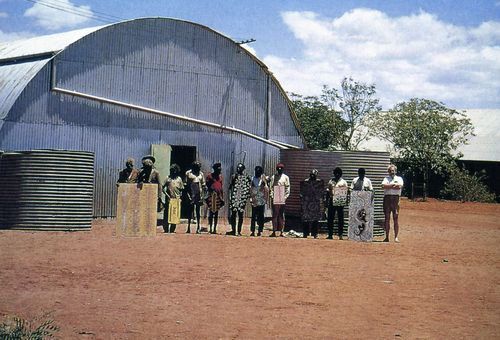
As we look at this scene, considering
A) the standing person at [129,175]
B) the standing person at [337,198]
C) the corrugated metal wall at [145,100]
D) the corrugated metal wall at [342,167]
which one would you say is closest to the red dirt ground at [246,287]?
the standing person at [337,198]

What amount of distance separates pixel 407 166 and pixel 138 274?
97.2ft


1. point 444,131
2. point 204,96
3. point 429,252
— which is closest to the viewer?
point 429,252

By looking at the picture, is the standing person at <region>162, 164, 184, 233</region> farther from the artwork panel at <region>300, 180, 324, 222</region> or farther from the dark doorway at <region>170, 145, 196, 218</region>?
the dark doorway at <region>170, 145, 196, 218</region>

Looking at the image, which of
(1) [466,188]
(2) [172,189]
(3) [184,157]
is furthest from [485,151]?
(2) [172,189]

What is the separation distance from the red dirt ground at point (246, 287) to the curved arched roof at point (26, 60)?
4.36 m

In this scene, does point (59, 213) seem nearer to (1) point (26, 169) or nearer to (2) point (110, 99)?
(1) point (26, 169)

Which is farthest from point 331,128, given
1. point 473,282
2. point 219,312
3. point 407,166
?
point 219,312

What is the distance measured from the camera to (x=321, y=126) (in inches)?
1484

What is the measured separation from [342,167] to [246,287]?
8.70 metres

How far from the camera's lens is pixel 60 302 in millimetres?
7531

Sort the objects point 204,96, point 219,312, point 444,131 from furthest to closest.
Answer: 1. point 444,131
2. point 204,96
3. point 219,312

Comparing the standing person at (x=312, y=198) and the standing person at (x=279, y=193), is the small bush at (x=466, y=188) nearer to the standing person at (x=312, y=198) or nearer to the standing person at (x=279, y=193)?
the standing person at (x=312, y=198)

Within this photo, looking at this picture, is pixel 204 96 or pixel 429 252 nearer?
pixel 429 252

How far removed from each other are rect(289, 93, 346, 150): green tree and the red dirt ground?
23067 millimetres
